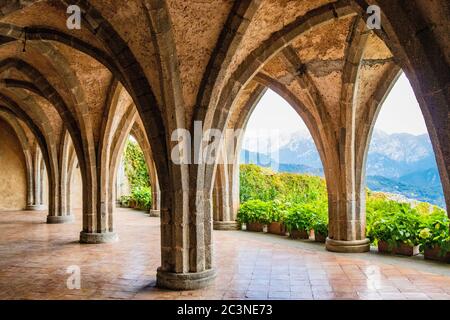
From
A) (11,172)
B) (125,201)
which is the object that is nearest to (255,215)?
(125,201)

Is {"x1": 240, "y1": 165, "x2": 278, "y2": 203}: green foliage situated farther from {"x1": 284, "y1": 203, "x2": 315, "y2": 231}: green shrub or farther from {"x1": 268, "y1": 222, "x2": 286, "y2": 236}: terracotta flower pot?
{"x1": 284, "y1": 203, "x2": 315, "y2": 231}: green shrub

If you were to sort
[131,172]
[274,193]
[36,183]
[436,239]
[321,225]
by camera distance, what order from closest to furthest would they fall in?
[436,239] < [321,225] < [274,193] < [36,183] < [131,172]

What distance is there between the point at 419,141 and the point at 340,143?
47.3ft

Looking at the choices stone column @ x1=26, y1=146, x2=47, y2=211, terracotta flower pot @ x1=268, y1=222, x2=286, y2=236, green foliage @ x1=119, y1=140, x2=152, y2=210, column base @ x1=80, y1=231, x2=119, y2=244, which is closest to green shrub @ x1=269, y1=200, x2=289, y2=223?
terracotta flower pot @ x1=268, y1=222, x2=286, y2=236

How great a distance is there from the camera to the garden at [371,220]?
6.66 m

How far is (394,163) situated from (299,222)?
11718 mm

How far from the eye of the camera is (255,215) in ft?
34.8

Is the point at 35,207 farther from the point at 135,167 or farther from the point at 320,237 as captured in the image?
the point at 320,237

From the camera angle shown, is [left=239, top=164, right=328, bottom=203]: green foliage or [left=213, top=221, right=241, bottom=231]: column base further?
[left=239, top=164, right=328, bottom=203]: green foliage

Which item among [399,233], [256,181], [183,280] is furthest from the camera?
[256,181]

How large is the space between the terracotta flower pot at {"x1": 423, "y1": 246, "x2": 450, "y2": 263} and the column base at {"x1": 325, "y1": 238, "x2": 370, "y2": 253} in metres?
1.07

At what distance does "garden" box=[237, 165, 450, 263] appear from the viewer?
6664mm

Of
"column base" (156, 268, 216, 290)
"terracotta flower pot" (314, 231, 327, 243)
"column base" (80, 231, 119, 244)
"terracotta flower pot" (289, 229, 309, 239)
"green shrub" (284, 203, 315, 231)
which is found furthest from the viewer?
"terracotta flower pot" (289, 229, 309, 239)
